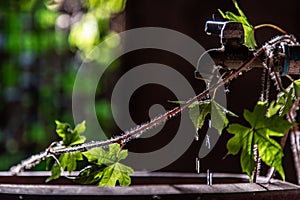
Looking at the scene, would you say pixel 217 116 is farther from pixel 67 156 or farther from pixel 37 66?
pixel 37 66

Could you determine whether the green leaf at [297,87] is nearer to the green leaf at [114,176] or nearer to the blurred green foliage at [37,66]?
the green leaf at [114,176]

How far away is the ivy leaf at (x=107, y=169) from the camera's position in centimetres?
60

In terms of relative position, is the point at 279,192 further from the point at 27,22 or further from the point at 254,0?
the point at 27,22

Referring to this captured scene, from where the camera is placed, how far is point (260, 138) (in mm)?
613

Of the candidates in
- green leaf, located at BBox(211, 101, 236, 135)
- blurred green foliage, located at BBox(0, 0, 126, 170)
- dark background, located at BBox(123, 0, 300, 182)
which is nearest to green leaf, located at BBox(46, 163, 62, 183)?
green leaf, located at BBox(211, 101, 236, 135)

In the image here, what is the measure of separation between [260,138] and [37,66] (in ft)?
6.09

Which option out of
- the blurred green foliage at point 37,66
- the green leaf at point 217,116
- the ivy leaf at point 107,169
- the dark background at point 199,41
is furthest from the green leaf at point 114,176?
the blurred green foliage at point 37,66

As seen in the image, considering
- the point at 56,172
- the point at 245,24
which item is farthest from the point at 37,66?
the point at 245,24

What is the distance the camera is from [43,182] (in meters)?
0.77

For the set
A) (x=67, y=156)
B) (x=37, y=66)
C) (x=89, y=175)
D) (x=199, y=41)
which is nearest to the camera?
(x=89, y=175)

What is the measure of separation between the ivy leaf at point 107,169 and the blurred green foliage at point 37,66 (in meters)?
1.59

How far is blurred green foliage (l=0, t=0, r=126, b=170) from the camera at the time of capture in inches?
88.9

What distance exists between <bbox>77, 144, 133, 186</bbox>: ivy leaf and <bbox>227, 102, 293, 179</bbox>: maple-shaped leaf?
0.11 meters

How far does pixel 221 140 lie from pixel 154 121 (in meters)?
0.84
